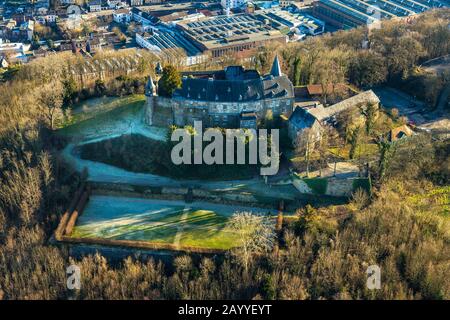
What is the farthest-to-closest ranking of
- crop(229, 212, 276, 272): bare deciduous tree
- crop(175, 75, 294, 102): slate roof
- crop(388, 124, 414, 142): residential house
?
1. crop(175, 75, 294, 102): slate roof
2. crop(388, 124, 414, 142): residential house
3. crop(229, 212, 276, 272): bare deciduous tree

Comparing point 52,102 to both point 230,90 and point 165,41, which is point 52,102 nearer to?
point 230,90

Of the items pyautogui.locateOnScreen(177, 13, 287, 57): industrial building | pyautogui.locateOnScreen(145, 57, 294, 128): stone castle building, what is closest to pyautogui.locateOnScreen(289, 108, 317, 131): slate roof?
pyautogui.locateOnScreen(145, 57, 294, 128): stone castle building

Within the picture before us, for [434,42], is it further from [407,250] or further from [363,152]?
[407,250]

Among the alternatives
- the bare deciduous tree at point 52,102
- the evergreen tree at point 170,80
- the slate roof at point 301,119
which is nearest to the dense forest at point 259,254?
the bare deciduous tree at point 52,102

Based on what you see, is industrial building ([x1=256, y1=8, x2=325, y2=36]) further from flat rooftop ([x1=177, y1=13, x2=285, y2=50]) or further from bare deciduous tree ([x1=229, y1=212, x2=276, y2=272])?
bare deciduous tree ([x1=229, y1=212, x2=276, y2=272])

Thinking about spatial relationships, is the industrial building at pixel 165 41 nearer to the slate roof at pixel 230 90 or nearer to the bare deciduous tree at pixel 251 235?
the slate roof at pixel 230 90

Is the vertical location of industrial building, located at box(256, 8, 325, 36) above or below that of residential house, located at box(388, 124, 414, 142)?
below

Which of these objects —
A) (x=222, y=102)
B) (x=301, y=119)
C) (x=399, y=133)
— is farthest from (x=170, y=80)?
(x=399, y=133)
